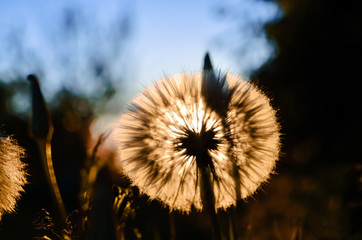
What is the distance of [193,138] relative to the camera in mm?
2033

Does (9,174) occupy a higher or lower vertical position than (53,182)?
higher

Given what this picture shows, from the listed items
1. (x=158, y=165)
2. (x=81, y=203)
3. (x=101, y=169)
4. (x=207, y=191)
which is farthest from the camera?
(x=158, y=165)

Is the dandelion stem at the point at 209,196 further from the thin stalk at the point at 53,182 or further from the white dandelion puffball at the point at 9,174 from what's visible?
the white dandelion puffball at the point at 9,174

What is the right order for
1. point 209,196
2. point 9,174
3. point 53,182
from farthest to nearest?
point 9,174
point 209,196
point 53,182

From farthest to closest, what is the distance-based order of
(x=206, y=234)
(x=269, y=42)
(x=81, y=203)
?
(x=269, y=42) < (x=206, y=234) < (x=81, y=203)

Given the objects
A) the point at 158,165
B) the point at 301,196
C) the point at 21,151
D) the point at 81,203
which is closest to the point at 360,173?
the point at 158,165

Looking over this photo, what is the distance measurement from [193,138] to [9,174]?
1037mm

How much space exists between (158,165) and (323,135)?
721cm

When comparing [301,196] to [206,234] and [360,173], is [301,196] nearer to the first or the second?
[206,234]

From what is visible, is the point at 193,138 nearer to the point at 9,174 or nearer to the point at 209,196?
the point at 209,196

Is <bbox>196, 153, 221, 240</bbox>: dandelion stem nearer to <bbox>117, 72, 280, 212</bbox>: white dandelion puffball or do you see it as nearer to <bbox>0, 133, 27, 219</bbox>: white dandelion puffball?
<bbox>117, 72, 280, 212</bbox>: white dandelion puffball

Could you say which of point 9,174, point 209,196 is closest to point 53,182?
point 209,196

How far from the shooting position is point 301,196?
481 centimetres

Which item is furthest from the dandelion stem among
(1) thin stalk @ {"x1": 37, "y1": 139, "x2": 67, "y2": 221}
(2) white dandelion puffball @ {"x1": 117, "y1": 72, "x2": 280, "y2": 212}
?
(1) thin stalk @ {"x1": 37, "y1": 139, "x2": 67, "y2": 221}
